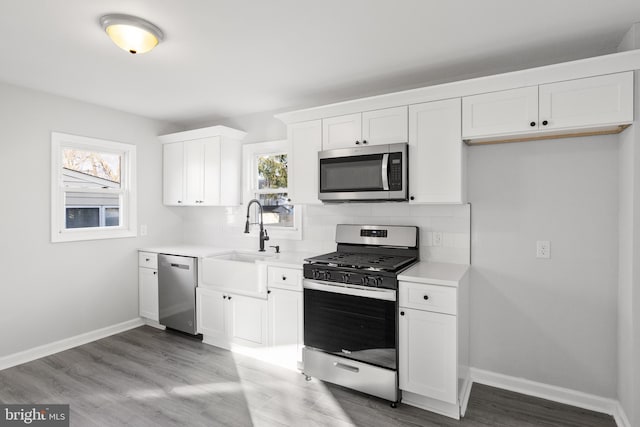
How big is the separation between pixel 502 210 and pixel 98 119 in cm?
406

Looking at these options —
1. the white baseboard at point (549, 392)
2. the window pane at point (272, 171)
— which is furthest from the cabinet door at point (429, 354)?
the window pane at point (272, 171)

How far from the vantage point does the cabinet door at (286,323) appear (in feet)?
9.59

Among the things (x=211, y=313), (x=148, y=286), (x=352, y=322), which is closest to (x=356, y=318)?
(x=352, y=322)

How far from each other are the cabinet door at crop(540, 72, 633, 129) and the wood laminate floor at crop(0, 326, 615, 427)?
195cm

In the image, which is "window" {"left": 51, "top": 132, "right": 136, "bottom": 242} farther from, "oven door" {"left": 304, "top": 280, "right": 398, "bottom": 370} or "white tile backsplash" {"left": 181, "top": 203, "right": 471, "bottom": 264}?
"oven door" {"left": 304, "top": 280, "right": 398, "bottom": 370}

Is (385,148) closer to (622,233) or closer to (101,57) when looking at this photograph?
(622,233)

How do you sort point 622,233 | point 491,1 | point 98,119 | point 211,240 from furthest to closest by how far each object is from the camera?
point 211,240 < point 98,119 < point 622,233 < point 491,1

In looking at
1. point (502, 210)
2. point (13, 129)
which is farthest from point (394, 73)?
point (13, 129)

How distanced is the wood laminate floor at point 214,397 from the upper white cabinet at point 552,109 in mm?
1914

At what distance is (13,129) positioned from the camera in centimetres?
310

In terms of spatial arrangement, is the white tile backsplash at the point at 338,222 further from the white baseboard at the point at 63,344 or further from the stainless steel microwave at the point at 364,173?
the white baseboard at the point at 63,344

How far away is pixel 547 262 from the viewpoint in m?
2.59

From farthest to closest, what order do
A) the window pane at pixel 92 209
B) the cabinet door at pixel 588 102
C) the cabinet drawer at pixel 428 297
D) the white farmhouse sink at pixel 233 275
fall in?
the window pane at pixel 92 209
the white farmhouse sink at pixel 233 275
the cabinet drawer at pixel 428 297
the cabinet door at pixel 588 102

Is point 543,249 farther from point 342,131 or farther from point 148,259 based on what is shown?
point 148,259
